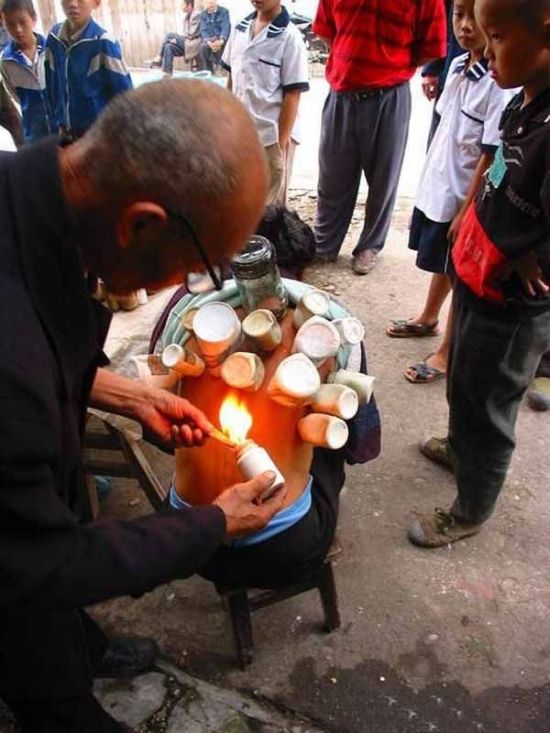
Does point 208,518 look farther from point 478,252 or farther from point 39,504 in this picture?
point 478,252

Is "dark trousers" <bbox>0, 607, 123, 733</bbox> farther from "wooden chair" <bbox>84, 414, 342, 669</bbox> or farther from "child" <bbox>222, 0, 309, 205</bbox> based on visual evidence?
"child" <bbox>222, 0, 309, 205</bbox>

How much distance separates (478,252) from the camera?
196 cm

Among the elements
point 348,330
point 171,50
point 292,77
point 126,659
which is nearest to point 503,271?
point 348,330

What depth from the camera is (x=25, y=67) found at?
427cm

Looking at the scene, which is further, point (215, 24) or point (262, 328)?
point (215, 24)

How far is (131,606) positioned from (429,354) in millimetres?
2387

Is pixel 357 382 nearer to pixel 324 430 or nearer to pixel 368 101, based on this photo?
pixel 324 430

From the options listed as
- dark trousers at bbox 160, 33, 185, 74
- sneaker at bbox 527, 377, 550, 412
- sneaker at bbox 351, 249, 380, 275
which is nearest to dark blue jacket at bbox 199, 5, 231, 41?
dark trousers at bbox 160, 33, 185, 74

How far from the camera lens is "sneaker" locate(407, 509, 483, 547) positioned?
255cm

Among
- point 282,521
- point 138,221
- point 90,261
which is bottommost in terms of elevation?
point 282,521

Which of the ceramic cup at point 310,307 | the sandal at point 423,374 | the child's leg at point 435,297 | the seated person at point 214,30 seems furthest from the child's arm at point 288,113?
the seated person at point 214,30

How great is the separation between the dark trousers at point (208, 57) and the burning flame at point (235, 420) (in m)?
11.9

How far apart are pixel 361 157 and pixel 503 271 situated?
289 centimetres

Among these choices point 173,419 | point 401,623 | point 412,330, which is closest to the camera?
point 173,419
